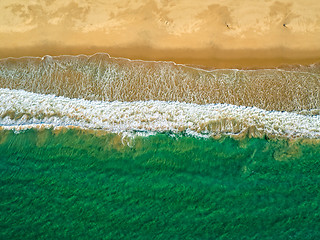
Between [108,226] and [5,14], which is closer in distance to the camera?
[108,226]

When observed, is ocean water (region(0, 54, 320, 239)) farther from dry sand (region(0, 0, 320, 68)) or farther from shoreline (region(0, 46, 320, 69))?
dry sand (region(0, 0, 320, 68))

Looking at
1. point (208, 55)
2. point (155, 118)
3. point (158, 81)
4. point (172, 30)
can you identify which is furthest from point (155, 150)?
point (172, 30)

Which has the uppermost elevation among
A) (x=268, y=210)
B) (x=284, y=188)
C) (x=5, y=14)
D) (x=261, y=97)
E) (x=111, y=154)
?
(x=5, y=14)

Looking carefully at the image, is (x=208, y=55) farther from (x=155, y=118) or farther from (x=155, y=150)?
(x=155, y=150)

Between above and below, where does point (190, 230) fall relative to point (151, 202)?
below

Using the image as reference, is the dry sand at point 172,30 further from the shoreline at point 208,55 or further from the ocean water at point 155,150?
the ocean water at point 155,150

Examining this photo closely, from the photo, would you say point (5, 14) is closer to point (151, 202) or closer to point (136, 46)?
point (136, 46)

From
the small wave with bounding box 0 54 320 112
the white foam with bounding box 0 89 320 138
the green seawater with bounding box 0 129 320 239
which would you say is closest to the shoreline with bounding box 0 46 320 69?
the small wave with bounding box 0 54 320 112

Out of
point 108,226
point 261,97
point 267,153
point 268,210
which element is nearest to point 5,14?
point 108,226
